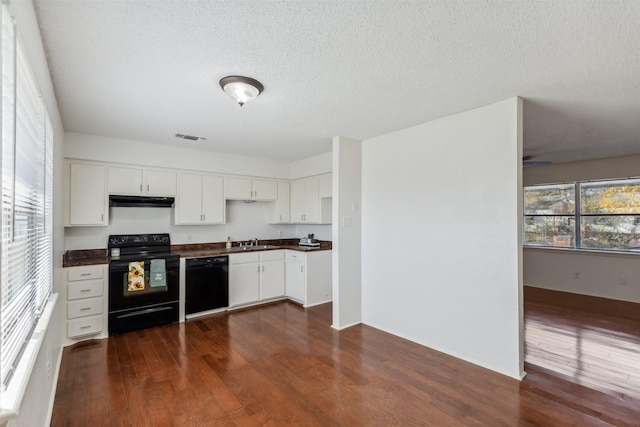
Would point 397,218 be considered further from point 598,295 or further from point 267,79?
point 598,295

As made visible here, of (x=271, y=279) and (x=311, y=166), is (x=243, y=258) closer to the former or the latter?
(x=271, y=279)

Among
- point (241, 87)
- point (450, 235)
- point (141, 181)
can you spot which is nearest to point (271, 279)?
point (141, 181)

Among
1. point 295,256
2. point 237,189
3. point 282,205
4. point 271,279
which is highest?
point 237,189

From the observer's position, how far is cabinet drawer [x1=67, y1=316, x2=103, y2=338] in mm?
3340

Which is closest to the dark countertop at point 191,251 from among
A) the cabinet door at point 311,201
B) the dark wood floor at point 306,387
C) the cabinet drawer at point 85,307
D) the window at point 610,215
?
the cabinet drawer at point 85,307

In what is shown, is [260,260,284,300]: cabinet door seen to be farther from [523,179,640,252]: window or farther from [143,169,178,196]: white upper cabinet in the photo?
[523,179,640,252]: window

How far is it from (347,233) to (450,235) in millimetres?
1244

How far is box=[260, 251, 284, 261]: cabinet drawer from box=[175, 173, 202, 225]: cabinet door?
1.09 m

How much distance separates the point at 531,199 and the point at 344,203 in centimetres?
451

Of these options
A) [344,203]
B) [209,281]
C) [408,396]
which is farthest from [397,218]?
[209,281]

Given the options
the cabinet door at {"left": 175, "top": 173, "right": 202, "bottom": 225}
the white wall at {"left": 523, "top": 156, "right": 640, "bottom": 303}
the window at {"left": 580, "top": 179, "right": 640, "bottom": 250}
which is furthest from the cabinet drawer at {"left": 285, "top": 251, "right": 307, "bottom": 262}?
the window at {"left": 580, "top": 179, "right": 640, "bottom": 250}

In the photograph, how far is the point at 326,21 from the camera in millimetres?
1644

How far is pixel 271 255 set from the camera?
4973 mm

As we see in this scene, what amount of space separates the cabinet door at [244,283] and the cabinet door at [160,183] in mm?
1407
